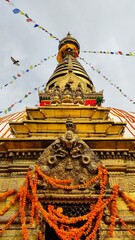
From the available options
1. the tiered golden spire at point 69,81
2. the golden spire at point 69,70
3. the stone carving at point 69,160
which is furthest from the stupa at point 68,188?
the golden spire at point 69,70

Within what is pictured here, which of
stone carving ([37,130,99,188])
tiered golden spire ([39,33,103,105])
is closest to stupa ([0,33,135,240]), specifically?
stone carving ([37,130,99,188])

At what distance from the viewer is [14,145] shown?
10.1m

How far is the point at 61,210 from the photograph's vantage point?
8703mm

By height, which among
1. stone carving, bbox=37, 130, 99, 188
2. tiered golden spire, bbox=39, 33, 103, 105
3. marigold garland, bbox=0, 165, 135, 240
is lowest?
marigold garland, bbox=0, 165, 135, 240

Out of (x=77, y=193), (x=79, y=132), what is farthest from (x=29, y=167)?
(x=79, y=132)

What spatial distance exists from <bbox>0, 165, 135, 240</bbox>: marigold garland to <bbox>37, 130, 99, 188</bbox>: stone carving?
25 cm

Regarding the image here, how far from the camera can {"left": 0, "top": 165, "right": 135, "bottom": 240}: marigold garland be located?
26.8 feet

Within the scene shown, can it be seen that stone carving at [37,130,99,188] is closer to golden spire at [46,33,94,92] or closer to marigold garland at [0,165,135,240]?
marigold garland at [0,165,135,240]

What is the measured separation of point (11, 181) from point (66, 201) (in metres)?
1.99

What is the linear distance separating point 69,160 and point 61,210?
1610 millimetres

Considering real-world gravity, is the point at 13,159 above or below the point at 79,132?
below

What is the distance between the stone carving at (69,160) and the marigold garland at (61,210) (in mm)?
252

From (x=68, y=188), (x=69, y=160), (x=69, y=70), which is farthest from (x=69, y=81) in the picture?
(x=68, y=188)

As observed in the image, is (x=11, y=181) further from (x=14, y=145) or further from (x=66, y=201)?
(x=66, y=201)
